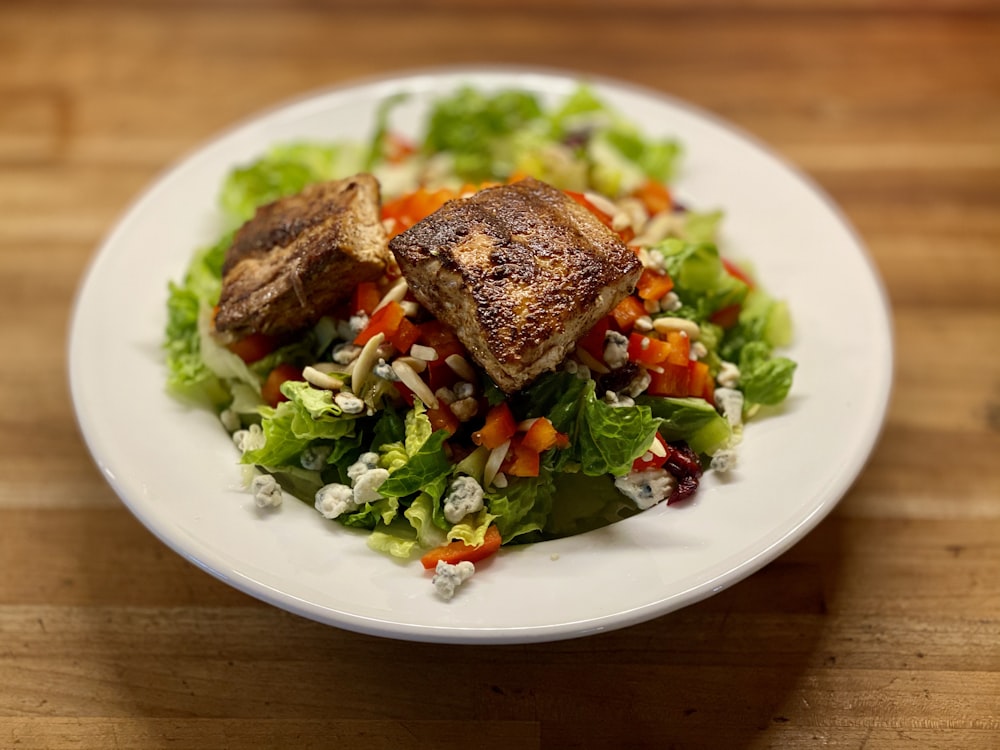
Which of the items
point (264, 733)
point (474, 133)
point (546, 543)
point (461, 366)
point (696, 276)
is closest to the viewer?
point (264, 733)

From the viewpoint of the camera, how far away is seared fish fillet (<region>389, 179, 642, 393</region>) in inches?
127

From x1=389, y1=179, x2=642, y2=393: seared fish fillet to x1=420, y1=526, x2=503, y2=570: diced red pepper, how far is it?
0.58 metres

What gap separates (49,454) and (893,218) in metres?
4.97

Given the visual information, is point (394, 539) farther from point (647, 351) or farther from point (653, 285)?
point (653, 285)

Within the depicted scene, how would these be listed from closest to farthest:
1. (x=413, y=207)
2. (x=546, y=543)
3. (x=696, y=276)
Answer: (x=546, y=543)
(x=696, y=276)
(x=413, y=207)

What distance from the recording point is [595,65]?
672 centimetres

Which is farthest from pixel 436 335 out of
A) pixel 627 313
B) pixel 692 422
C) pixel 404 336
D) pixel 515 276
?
pixel 692 422

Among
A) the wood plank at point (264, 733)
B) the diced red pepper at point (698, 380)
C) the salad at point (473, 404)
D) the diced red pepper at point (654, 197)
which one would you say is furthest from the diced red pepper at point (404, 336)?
the diced red pepper at point (654, 197)

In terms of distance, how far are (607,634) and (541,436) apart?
2.73 ft

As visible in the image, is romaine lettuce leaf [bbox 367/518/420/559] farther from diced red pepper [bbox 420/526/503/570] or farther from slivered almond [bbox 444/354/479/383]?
slivered almond [bbox 444/354/479/383]

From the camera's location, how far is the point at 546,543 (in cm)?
333

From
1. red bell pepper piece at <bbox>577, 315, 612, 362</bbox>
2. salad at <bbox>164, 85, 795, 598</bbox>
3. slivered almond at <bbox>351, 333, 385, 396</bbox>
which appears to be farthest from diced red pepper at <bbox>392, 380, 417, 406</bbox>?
red bell pepper piece at <bbox>577, 315, 612, 362</bbox>

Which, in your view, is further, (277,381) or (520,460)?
(277,381)

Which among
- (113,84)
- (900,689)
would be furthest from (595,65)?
(900,689)
